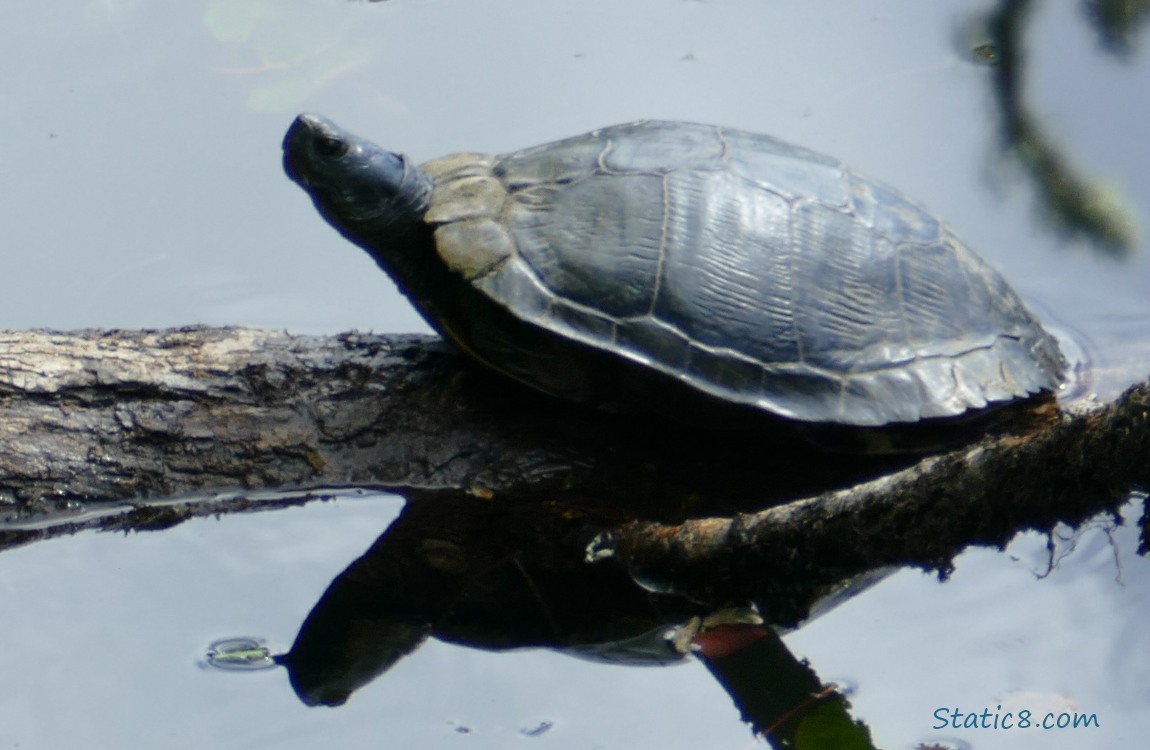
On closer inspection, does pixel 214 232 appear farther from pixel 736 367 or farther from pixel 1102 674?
pixel 1102 674

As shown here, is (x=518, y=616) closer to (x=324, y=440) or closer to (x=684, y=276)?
(x=324, y=440)

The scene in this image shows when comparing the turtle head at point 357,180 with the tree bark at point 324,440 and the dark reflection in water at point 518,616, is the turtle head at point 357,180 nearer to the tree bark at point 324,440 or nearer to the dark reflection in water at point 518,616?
the tree bark at point 324,440

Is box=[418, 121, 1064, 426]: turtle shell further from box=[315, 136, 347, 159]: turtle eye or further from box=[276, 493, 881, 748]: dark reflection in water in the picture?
box=[276, 493, 881, 748]: dark reflection in water

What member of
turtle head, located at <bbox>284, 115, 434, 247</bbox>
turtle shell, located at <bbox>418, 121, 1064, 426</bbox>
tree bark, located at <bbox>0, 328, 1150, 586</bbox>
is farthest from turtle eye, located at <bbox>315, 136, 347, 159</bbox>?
tree bark, located at <bbox>0, 328, 1150, 586</bbox>

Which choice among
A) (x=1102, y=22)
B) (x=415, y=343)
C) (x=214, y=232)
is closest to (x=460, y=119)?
(x=214, y=232)

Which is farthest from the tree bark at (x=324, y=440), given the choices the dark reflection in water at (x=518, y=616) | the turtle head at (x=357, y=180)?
Result: the turtle head at (x=357, y=180)

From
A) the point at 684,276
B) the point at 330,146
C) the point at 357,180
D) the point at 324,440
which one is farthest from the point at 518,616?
the point at 330,146
